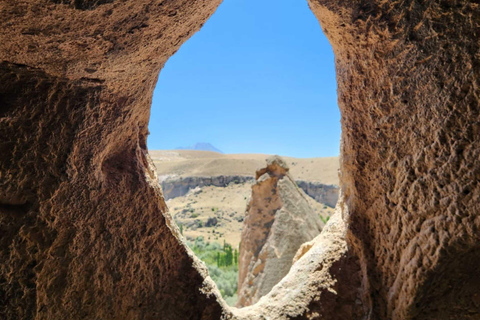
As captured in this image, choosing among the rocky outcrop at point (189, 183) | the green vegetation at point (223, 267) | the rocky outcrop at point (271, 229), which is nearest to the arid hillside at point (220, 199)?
the rocky outcrop at point (189, 183)

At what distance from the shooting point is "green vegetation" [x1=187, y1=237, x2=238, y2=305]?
8.53 metres

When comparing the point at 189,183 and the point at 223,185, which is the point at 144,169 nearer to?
the point at 189,183

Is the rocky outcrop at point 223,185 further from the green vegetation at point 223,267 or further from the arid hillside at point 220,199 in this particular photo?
the green vegetation at point 223,267

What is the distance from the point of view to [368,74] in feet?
7.72

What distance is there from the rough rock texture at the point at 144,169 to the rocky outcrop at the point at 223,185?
1994 centimetres

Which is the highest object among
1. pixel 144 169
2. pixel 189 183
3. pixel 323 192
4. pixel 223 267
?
pixel 144 169

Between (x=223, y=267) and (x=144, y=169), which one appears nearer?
(x=144, y=169)

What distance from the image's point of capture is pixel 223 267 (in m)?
10.6

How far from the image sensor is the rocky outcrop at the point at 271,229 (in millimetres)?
6102

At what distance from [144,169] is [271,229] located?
13.9 feet

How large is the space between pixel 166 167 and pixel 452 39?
32.3 meters

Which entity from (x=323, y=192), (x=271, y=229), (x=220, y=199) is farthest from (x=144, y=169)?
(x=323, y=192)

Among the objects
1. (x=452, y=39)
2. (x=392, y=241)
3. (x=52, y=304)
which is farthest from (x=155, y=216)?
(x=452, y=39)

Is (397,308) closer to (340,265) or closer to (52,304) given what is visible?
(340,265)
